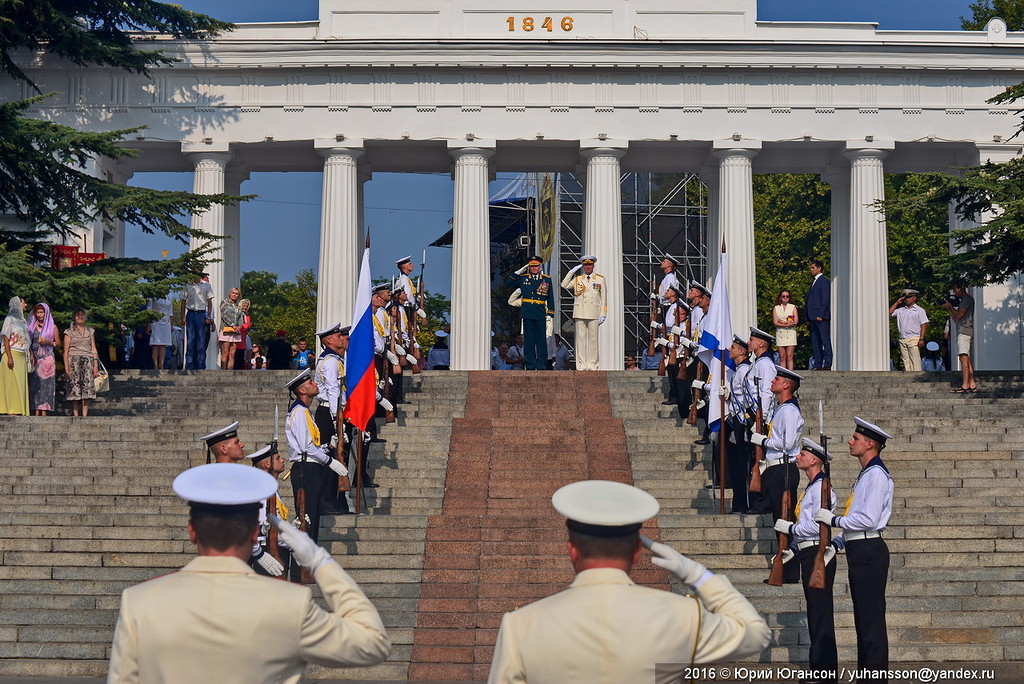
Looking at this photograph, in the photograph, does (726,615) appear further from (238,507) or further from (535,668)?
(238,507)

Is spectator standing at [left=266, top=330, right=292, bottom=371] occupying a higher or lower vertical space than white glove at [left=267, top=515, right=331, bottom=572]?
higher

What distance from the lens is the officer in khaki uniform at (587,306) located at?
91.8 ft

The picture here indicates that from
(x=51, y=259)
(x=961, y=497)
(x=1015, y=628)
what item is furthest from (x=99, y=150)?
(x=1015, y=628)

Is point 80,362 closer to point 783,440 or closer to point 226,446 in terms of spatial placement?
point 226,446

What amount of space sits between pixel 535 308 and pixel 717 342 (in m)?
9.13

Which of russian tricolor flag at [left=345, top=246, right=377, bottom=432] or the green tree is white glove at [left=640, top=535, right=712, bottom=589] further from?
the green tree

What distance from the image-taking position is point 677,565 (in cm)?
538

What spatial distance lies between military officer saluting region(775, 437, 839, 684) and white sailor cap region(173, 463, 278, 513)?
26.7ft

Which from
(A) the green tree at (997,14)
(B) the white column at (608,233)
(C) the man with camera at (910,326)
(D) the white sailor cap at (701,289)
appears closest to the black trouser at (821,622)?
(D) the white sailor cap at (701,289)

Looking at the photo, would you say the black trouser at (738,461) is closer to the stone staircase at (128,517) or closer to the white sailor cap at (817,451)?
the stone staircase at (128,517)

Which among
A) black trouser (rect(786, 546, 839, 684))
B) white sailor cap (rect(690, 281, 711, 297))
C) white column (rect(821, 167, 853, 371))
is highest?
white column (rect(821, 167, 853, 371))

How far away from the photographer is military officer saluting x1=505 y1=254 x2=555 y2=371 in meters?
28.3

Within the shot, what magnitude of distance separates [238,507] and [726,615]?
6.34 ft

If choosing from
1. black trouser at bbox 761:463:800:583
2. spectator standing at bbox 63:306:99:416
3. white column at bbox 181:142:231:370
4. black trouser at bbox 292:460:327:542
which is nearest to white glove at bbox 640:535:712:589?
black trouser at bbox 761:463:800:583
